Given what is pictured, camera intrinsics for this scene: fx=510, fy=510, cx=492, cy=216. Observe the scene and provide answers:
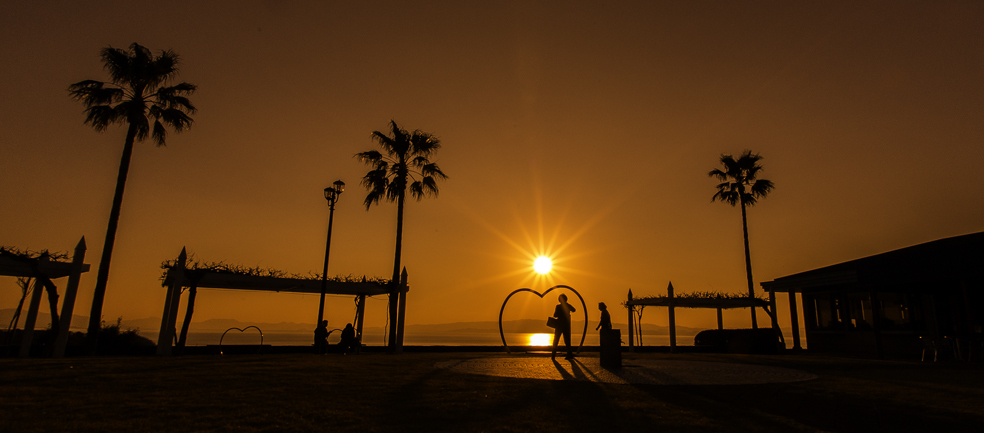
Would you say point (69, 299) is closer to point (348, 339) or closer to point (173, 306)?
point (173, 306)

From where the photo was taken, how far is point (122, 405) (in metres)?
6.15

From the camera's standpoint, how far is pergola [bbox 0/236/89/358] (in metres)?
15.5

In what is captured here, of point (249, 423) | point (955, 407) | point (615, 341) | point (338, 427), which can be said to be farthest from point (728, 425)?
point (615, 341)

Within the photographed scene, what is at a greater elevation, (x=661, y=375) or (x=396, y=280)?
(x=396, y=280)

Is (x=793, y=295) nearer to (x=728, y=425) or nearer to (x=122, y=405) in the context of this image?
(x=728, y=425)

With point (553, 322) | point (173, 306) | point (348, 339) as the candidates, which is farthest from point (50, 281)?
point (553, 322)

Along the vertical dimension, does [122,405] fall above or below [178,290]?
below

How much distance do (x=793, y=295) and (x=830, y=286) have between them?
1940 millimetres

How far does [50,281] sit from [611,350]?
682 inches

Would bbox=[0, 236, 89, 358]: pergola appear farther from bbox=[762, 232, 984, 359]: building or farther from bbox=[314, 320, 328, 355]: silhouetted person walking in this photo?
bbox=[762, 232, 984, 359]: building

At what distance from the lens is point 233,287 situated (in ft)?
67.4

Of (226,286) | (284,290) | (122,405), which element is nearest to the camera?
(122,405)

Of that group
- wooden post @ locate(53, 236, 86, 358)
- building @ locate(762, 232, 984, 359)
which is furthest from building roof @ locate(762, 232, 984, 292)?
wooden post @ locate(53, 236, 86, 358)

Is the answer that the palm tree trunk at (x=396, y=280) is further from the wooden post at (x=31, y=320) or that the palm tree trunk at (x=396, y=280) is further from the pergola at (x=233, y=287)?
the wooden post at (x=31, y=320)
